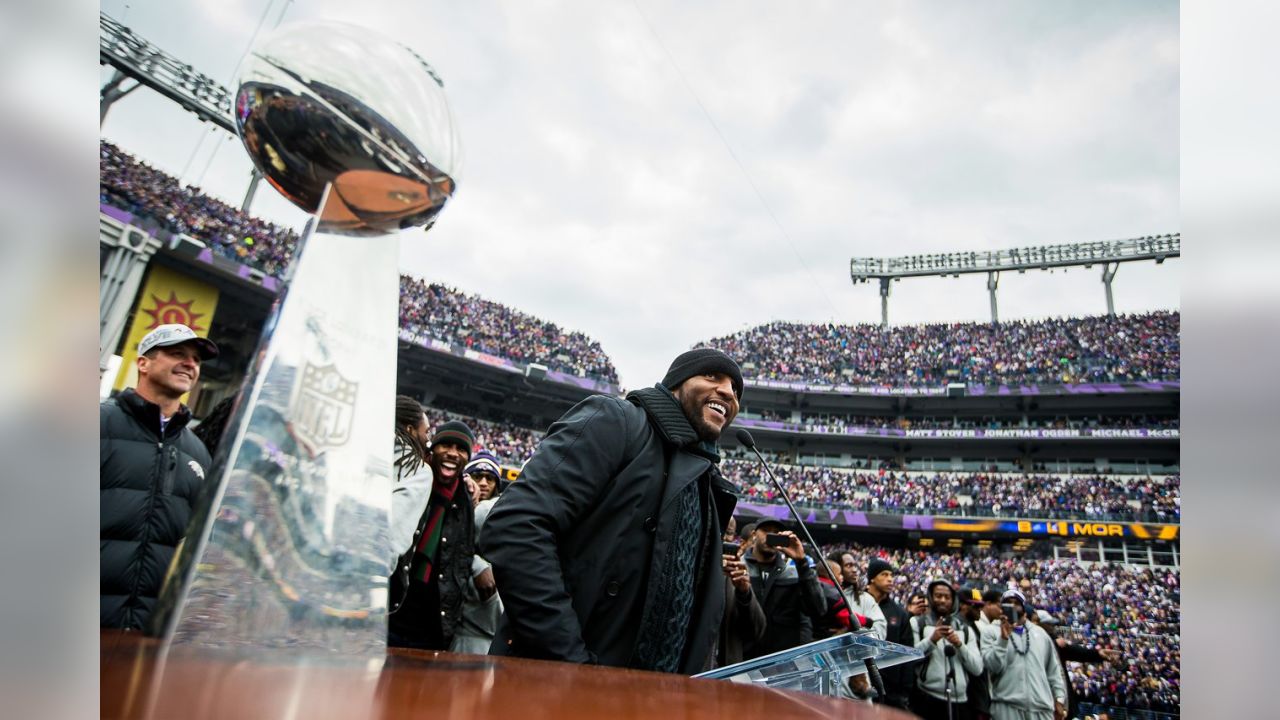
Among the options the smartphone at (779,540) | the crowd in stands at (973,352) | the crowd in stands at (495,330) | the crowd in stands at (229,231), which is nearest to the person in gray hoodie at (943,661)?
the smartphone at (779,540)

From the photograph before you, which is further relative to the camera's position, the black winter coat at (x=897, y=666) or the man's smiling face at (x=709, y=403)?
the black winter coat at (x=897, y=666)

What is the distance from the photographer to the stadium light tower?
104 feet

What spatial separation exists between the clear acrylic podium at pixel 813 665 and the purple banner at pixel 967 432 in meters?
26.9

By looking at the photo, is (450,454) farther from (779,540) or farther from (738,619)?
(779,540)

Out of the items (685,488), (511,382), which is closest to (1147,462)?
(511,382)

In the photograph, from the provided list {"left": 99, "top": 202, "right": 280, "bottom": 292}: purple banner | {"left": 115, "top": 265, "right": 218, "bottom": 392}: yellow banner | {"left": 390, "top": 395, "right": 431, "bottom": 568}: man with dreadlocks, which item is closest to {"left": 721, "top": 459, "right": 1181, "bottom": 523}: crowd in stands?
{"left": 99, "top": 202, "right": 280, "bottom": 292}: purple banner

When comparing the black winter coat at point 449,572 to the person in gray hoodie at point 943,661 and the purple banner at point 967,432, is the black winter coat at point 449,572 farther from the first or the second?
the purple banner at point 967,432

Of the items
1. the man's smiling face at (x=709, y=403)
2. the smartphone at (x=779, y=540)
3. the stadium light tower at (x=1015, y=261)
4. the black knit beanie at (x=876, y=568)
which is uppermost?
the stadium light tower at (x=1015, y=261)

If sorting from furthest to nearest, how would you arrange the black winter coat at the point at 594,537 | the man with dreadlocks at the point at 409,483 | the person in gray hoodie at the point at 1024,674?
1. the person in gray hoodie at the point at 1024,674
2. the black winter coat at the point at 594,537
3. the man with dreadlocks at the point at 409,483

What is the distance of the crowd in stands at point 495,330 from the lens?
24266 mm

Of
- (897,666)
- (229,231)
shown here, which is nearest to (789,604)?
(897,666)

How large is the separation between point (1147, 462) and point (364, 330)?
3259 centimetres
